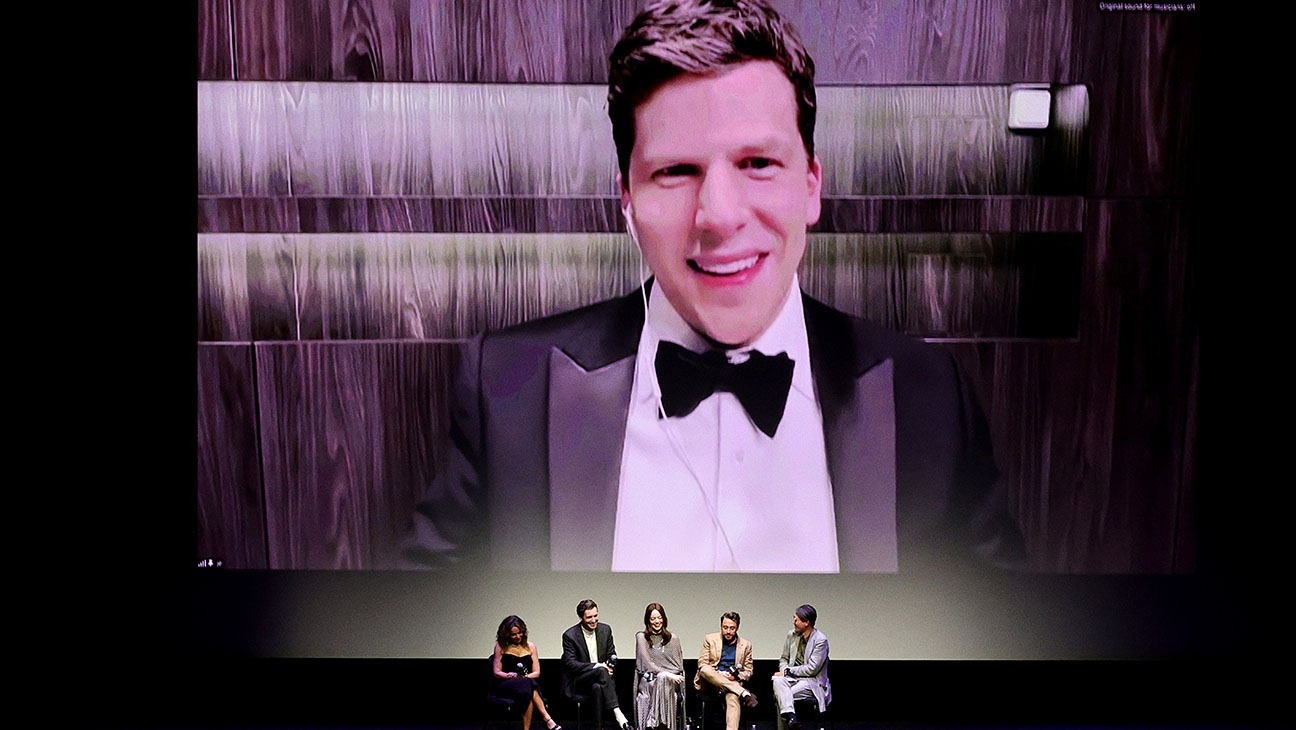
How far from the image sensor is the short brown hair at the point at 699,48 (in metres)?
4.98

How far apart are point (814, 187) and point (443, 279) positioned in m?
1.77

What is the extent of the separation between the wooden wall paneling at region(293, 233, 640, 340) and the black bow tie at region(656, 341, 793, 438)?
0.44 m

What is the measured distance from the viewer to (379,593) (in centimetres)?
526

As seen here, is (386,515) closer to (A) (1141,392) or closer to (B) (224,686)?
Result: (B) (224,686)

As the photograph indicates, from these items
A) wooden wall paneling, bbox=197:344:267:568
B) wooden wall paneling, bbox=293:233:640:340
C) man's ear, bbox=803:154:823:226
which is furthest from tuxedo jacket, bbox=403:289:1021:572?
wooden wall paneling, bbox=197:344:267:568

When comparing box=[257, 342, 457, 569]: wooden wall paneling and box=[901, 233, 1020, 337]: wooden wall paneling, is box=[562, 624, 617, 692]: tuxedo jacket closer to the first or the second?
box=[257, 342, 457, 569]: wooden wall paneling

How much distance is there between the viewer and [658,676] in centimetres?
467

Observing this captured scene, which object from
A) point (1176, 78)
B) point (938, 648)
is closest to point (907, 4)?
point (1176, 78)

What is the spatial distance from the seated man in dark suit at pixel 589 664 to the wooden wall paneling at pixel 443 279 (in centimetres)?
142

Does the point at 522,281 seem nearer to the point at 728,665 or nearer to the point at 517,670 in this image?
the point at 517,670

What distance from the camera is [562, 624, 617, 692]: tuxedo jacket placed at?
469 centimetres

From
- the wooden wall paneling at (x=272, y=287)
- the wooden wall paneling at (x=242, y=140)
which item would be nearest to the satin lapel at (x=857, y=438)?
the wooden wall paneling at (x=272, y=287)

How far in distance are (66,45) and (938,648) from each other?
499 centimetres

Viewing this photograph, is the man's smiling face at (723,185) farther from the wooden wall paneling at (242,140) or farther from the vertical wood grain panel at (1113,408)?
the wooden wall paneling at (242,140)
